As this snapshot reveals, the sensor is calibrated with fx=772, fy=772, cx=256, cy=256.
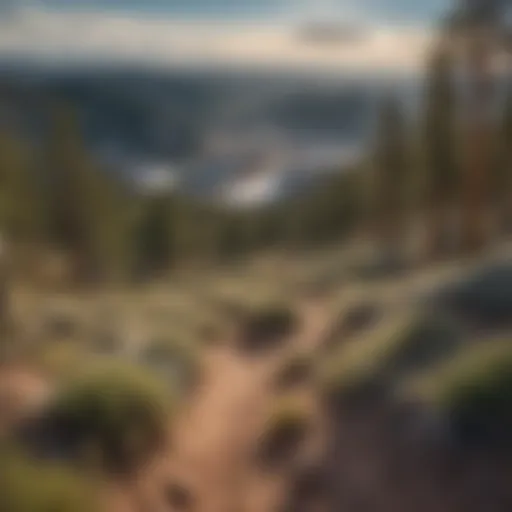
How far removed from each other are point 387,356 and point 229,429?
1.65ft

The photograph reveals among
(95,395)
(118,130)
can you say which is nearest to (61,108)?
(118,130)

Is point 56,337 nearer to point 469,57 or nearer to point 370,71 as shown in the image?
point 370,71

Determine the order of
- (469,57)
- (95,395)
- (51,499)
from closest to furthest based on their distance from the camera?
1. (51,499)
2. (95,395)
3. (469,57)

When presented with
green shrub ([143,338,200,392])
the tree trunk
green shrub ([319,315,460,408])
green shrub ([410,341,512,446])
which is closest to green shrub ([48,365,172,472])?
green shrub ([143,338,200,392])

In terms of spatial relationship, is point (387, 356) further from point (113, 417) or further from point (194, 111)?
point (194, 111)

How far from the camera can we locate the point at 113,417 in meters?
2.15

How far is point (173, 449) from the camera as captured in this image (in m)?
2.19

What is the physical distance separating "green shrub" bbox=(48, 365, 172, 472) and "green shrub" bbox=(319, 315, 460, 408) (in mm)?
499

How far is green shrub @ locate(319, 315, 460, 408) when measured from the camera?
2189 mm

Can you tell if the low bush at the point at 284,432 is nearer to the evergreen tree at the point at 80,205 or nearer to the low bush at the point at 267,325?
the low bush at the point at 267,325

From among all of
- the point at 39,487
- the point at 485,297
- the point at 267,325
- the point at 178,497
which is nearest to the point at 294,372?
the point at 267,325

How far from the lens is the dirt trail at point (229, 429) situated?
85.4 inches

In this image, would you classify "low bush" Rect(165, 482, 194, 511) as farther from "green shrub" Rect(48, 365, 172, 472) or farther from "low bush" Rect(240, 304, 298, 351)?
"low bush" Rect(240, 304, 298, 351)

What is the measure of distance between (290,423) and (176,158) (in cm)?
84
